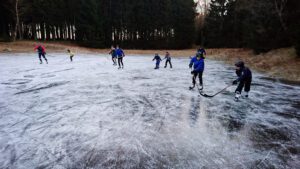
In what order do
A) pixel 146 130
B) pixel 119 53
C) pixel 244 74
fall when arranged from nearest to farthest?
pixel 146 130
pixel 244 74
pixel 119 53

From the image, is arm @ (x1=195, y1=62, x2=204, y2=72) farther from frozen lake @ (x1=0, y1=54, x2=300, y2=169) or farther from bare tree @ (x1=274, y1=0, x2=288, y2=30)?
bare tree @ (x1=274, y1=0, x2=288, y2=30)

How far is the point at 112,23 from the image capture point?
4881 cm

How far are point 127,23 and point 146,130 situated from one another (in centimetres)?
4560

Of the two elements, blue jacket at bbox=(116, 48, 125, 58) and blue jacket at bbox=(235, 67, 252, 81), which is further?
blue jacket at bbox=(116, 48, 125, 58)

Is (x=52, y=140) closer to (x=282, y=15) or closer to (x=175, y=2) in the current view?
(x=282, y=15)

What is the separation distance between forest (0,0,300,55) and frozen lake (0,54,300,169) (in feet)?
124

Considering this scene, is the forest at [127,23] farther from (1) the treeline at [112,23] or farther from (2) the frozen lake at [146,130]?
(2) the frozen lake at [146,130]

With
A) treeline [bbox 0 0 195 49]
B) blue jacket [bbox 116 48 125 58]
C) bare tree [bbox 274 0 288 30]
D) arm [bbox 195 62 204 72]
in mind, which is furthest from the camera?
treeline [bbox 0 0 195 49]

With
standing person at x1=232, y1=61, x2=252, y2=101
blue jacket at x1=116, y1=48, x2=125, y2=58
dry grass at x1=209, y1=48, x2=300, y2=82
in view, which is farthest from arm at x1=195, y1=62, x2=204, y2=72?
blue jacket at x1=116, y1=48, x2=125, y2=58

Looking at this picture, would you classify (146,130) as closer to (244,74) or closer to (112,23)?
(244,74)

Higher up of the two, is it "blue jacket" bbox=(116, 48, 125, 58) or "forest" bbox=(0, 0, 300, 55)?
"forest" bbox=(0, 0, 300, 55)

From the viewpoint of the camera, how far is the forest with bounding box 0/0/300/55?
146ft

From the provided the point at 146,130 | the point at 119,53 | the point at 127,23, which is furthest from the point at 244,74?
the point at 127,23

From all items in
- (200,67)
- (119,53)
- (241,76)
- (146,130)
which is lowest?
(146,130)
